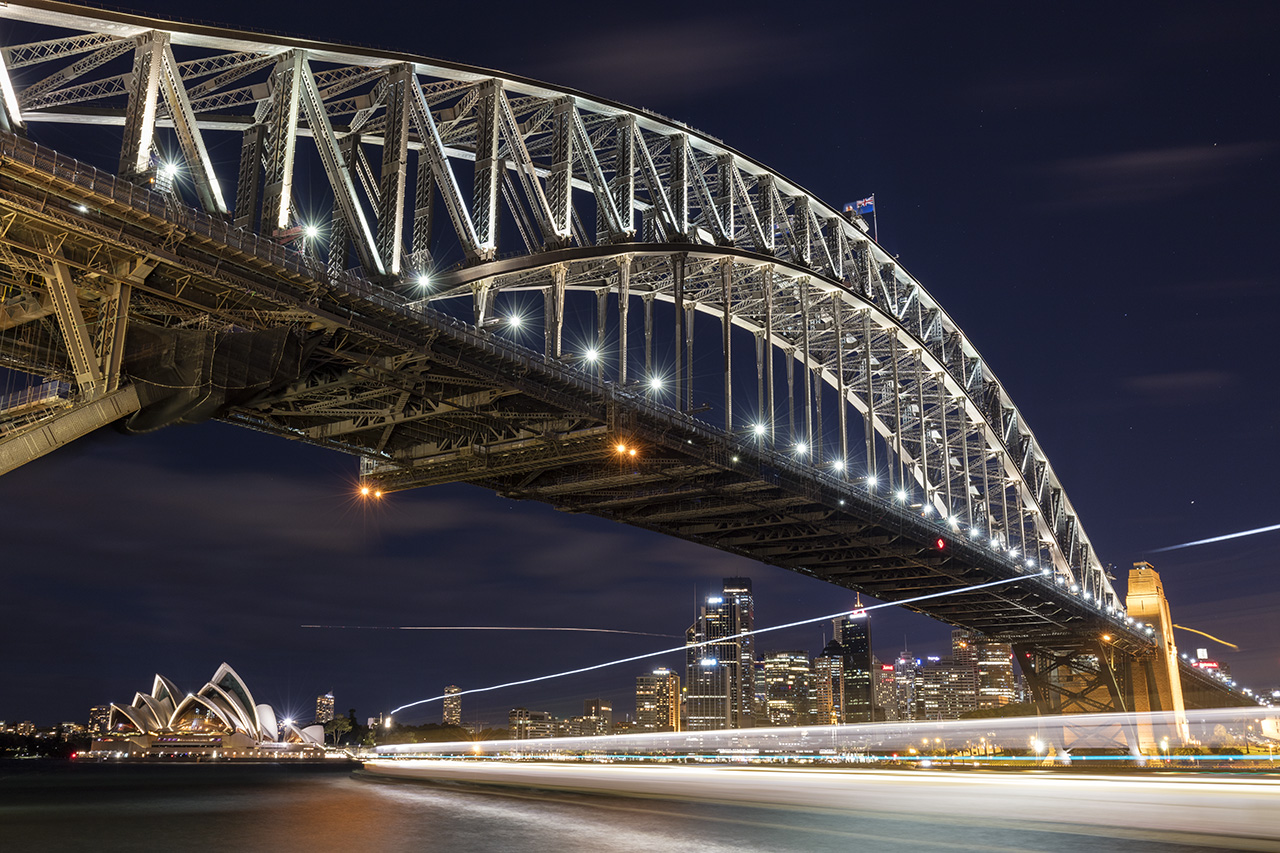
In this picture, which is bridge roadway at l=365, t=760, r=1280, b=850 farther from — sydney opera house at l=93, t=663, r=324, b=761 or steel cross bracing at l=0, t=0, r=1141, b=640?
sydney opera house at l=93, t=663, r=324, b=761

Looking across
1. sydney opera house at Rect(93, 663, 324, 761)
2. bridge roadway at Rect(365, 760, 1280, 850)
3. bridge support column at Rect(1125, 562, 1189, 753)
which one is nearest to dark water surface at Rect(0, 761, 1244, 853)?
bridge roadway at Rect(365, 760, 1280, 850)

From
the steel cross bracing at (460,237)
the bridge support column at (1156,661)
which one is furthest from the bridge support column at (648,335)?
the bridge support column at (1156,661)

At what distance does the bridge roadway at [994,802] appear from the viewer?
1739 cm

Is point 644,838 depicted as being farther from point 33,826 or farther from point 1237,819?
point 33,826

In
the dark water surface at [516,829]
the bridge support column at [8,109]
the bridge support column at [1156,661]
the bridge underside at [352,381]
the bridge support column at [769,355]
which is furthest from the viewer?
the bridge support column at [1156,661]

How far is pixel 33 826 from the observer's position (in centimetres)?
2611

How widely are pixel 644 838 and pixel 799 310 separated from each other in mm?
55555

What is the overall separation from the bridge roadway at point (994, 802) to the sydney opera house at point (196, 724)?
11375 centimetres

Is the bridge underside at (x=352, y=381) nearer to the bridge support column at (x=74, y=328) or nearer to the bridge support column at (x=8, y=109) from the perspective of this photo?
the bridge support column at (x=74, y=328)

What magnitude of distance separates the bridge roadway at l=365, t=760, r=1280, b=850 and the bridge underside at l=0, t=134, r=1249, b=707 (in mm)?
13977

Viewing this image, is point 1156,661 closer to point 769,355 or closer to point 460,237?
point 769,355

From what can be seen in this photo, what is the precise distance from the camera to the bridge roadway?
17.4m

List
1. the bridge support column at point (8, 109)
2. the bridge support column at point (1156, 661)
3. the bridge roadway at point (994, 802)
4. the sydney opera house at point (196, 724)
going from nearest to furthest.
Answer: the bridge roadway at point (994, 802) < the bridge support column at point (8, 109) < the bridge support column at point (1156, 661) < the sydney opera house at point (196, 724)

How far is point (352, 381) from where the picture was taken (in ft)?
121
